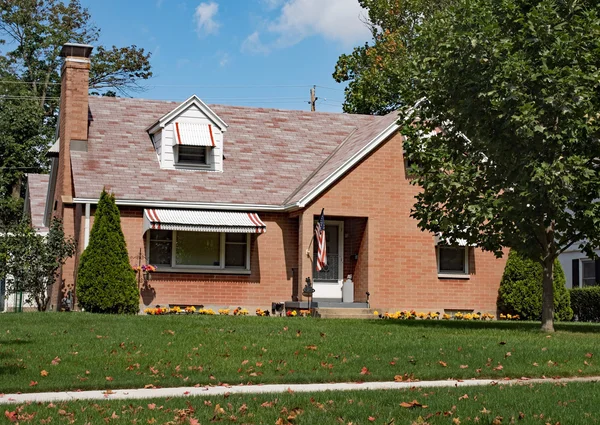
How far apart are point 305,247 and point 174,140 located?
5583 millimetres

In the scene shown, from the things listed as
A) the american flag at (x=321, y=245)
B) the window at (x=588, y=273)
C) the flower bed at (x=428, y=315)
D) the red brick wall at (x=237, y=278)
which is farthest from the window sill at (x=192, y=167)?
the window at (x=588, y=273)

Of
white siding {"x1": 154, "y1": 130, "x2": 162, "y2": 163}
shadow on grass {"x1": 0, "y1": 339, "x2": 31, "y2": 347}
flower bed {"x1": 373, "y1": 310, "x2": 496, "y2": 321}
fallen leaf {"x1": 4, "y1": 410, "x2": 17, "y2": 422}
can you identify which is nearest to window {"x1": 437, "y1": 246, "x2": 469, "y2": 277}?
flower bed {"x1": 373, "y1": 310, "x2": 496, "y2": 321}

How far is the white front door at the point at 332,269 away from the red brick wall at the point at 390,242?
63 centimetres

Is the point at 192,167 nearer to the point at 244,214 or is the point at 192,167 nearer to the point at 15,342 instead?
the point at 244,214

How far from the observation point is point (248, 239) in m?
29.0

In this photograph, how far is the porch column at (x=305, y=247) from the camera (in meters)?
28.2

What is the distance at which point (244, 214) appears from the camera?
28.2m

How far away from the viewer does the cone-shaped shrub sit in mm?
25234

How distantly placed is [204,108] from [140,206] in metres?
4.34

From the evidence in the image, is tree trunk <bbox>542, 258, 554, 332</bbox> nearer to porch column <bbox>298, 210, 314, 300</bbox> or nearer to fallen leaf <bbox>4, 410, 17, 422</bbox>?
porch column <bbox>298, 210, 314, 300</bbox>

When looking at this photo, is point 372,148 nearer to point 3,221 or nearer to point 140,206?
point 140,206

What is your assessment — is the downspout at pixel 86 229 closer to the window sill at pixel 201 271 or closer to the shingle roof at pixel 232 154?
the shingle roof at pixel 232 154

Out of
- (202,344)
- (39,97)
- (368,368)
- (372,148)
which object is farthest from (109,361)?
(39,97)

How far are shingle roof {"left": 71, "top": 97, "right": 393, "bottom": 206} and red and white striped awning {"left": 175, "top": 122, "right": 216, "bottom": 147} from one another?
1056 mm
